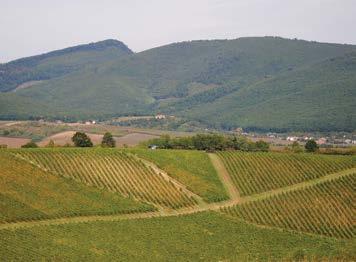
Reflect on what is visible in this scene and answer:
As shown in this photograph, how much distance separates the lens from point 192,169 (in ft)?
293

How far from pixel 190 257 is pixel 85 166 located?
2915 centimetres

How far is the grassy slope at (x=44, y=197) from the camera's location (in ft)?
219

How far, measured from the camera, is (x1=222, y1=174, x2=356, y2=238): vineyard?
74.2 meters

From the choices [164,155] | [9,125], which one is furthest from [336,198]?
[9,125]

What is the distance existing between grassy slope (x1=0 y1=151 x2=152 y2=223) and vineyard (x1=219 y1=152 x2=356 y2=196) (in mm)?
18469

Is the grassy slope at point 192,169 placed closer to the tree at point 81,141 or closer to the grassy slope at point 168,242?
the grassy slope at point 168,242

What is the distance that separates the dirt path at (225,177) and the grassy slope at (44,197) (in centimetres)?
1378

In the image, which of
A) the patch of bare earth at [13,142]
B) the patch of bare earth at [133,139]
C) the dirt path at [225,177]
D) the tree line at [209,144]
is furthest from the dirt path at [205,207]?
the patch of bare earth at [133,139]

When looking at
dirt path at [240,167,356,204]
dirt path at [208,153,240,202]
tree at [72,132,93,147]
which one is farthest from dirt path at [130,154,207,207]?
tree at [72,132,93,147]

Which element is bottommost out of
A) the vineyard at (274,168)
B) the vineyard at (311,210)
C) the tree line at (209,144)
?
the vineyard at (311,210)

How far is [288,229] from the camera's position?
7331 cm

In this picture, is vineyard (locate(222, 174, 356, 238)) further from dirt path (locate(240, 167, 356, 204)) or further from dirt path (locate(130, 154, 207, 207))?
dirt path (locate(130, 154, 207, 207))

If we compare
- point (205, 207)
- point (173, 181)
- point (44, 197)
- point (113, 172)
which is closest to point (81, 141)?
point (113, 172)

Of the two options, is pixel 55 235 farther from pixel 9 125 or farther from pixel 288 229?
pixel 9 125
